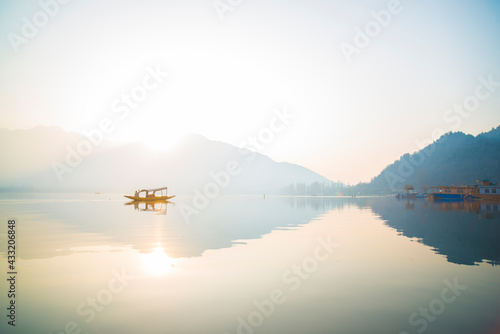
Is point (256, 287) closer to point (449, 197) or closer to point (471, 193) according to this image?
point (449, 197)

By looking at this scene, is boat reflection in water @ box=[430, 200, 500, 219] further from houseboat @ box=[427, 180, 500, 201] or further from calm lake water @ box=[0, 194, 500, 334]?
houseboat @ box=[427, 180, 500, 201]

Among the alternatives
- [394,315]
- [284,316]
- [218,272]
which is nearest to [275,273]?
[218,272]

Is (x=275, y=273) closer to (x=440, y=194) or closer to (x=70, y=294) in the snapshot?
(x=70, y=294)

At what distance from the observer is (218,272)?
53.9 ft

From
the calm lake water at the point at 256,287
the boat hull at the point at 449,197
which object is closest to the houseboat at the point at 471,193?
the boat hull at the point at 449,197

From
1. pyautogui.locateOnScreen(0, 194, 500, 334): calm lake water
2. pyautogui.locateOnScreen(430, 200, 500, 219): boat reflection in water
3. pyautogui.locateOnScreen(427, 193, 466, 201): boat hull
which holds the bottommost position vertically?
pyautogui.locateOnScreen(0, 194, 500, 334): calm lake water

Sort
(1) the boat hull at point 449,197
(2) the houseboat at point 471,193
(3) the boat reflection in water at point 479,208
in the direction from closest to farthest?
(3) the boat reflection in water at point 479,208 → (2) the houseboat at point 471,193 → (1) the boat hull at point 449,197

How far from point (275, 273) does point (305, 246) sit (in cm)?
825

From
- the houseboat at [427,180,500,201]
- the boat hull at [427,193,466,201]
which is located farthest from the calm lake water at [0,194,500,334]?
the boat hull at [427,193,466,201]

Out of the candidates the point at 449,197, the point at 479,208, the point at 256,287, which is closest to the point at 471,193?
the point at 449,197

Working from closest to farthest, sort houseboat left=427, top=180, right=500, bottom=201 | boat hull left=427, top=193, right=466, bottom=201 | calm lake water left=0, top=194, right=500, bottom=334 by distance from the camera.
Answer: calm lake water left=0, top=194, right=500, bottom=334, houseboat left=427, top=180, right=500, bottom=201, boat hull left=427, top=193, right=466, bottom=201

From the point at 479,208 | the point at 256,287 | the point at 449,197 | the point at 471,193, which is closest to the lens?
the point at 256,287

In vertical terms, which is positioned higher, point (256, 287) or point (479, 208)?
point (479, 208)

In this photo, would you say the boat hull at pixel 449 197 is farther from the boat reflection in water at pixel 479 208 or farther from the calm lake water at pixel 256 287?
the calm lake water at pixel 256 287
